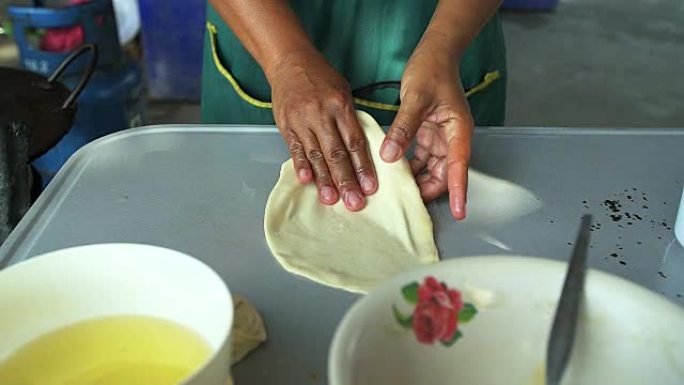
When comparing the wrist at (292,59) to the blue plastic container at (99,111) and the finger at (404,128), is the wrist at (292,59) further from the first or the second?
the blue plastic container at (99,111)

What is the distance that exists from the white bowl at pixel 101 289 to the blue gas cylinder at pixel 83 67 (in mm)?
1244

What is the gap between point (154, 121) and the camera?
227cm

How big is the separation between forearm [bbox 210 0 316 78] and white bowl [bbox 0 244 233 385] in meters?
0.38

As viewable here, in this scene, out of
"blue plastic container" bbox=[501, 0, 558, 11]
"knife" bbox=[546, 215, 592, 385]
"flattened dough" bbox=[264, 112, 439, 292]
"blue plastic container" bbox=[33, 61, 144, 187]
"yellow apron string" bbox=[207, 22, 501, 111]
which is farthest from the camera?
"blue plastic container" bbox=[501, 0, 558, 11]

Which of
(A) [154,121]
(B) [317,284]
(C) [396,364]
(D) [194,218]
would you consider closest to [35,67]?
(A) [154,121]

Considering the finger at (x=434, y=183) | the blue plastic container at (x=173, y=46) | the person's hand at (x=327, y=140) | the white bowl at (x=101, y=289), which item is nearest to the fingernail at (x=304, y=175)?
the person's hand at (x=327, y=140)

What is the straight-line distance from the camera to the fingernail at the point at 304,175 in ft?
2.35

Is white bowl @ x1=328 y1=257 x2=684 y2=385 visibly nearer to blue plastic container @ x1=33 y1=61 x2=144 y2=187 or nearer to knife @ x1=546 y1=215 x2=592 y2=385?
knife @ x1=546 y1=215 x2=592 y2=385

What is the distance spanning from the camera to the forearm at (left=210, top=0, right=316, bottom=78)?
79 cm

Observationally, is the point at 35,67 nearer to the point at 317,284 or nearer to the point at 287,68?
the point at 287,68

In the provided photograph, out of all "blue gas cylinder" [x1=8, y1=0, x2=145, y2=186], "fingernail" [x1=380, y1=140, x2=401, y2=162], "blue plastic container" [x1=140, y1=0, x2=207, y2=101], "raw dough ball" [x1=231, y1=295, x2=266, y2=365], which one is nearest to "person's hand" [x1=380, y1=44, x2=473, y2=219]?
"fingernail" [x1=380, y1=140, x2=401, y2=162]

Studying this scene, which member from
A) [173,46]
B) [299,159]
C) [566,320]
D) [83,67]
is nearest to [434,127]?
[299,159]

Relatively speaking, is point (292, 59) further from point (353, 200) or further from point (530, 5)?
point (530, 5)

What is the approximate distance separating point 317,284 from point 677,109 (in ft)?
7.24
